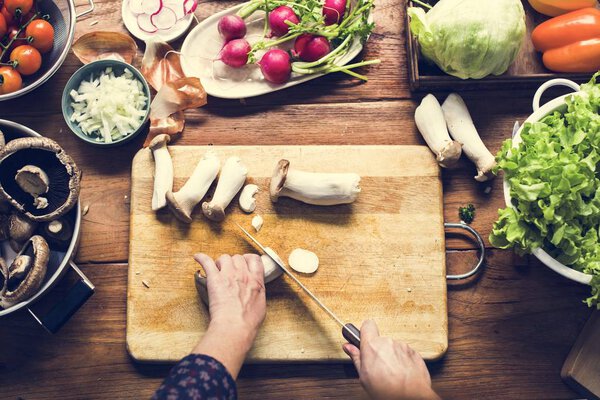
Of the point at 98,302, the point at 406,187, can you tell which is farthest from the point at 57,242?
the point at 406,187

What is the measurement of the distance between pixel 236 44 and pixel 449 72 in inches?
23.2

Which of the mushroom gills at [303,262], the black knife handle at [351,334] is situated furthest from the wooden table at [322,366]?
the mushroom gills at [303,262]

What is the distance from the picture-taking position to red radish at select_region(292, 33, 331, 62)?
1.57 metres

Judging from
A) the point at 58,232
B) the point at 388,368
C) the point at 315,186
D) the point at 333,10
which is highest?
the point at 333,10

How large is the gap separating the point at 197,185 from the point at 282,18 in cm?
52

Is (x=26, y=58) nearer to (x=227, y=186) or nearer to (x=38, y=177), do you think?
(x=38, y=177)

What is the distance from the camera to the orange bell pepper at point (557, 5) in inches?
62.0

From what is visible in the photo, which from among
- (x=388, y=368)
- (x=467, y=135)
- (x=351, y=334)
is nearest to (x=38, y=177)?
(x=351, y=334)

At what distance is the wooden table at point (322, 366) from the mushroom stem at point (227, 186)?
0.13 m

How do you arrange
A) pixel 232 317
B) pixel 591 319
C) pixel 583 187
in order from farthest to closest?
pixel 591 319
pixel 232 317
pixel 583 187

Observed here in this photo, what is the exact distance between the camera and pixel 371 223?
1531 mm

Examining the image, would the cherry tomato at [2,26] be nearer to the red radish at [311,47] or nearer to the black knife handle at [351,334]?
the red radish at [311,47]

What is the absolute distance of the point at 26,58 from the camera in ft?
4.90

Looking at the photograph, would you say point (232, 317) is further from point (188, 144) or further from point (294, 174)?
point (188, 144)
